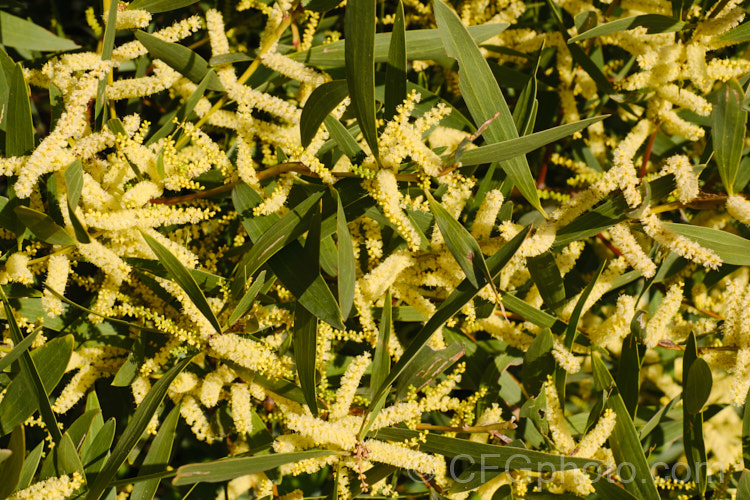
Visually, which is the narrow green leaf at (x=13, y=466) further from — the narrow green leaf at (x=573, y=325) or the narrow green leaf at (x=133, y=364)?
the narrow green leaf at (x=573, y=325)

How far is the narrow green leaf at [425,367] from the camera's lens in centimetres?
147

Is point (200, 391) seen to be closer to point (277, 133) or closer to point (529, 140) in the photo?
point (277, 133)

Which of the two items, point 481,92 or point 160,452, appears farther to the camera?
point 160,452

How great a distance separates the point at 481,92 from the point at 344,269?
0.53 m

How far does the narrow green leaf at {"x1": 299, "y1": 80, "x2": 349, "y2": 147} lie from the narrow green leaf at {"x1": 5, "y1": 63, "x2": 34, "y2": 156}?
0.62 metres

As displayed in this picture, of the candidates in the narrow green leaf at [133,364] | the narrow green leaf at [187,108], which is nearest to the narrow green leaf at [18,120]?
the narrow green leaf at [187,108]

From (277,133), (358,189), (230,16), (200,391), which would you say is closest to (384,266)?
(358,189)

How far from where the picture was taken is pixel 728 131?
140 cm

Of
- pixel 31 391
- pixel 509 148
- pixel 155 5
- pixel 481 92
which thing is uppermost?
pixel 155 5

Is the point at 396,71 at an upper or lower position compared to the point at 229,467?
upper

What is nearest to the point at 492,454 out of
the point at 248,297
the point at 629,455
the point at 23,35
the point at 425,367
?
the point at 425,367

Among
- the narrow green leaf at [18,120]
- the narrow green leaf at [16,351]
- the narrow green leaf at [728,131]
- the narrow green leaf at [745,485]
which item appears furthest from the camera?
the narrow green leaf at [745,485]

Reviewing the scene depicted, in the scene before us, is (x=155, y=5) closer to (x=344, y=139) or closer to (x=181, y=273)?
(x=344, y=139)

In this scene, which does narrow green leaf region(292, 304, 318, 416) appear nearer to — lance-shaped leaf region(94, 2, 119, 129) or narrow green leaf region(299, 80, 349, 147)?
narrow green leaf region(299, 80, 349, 147)
